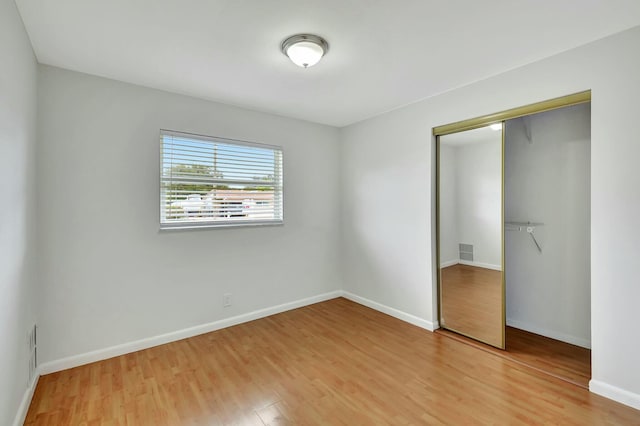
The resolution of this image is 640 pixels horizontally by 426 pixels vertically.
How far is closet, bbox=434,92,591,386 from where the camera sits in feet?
8.86

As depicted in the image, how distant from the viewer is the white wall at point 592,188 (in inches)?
77.3

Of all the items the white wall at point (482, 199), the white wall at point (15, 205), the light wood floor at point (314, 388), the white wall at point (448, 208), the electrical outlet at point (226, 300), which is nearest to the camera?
the white wall at point (15, 205)

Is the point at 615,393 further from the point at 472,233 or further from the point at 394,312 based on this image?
the point at 394,312

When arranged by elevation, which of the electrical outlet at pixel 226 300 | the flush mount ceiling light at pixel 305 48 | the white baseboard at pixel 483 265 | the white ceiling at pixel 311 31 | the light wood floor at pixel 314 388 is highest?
the white ceiling at pixel 311 31

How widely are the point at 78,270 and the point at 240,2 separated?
251 cm

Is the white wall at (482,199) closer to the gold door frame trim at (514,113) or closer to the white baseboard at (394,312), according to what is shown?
the gold door frame trim at (514,113)

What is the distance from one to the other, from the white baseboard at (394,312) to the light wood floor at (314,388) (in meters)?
0.21

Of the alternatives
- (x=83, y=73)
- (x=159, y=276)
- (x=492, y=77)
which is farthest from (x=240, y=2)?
(x=159, y=276)

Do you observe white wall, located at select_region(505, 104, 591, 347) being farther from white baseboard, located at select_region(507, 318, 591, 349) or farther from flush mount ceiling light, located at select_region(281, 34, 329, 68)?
flush mount ceiling light, located at select_region(281, 34, 329, 68)

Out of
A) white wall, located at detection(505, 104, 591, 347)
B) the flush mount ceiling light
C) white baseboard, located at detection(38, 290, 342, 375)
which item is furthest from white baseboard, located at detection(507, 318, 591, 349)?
the flush mount ceiling light

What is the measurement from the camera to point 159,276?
290 centimetres

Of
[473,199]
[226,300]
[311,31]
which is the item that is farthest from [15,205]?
[473,199]

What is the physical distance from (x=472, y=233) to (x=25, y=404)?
152 inches

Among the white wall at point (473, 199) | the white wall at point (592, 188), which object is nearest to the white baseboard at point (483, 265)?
the white wall at point (473, 199)
